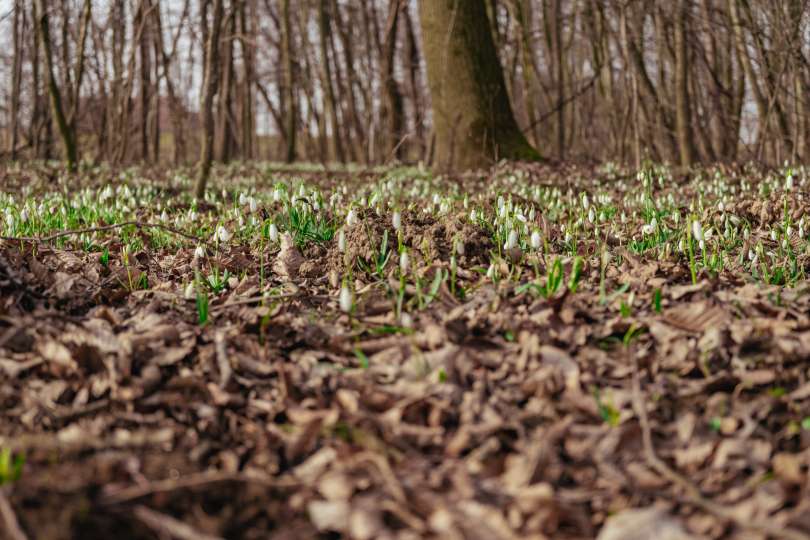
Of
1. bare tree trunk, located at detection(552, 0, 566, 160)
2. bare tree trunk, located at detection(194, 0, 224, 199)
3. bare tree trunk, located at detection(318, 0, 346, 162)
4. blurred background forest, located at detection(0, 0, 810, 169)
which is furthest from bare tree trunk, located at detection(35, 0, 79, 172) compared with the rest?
bare tree trunk, located at detection(552, 0, 566, 160)

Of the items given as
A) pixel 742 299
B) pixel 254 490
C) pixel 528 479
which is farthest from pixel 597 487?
pixel 742 299

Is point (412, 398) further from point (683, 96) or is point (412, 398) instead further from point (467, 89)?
point (683, 96)

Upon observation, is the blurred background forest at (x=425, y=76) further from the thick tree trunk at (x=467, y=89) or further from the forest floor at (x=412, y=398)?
the forest floor at (x=412, y=398)

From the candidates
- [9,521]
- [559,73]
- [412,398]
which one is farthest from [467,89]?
[9,521]

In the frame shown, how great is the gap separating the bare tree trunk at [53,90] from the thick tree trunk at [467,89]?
5.21 metres

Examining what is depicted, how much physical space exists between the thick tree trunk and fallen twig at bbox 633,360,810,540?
7.74 m

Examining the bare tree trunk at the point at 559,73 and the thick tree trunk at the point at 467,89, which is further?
the bare tree trunk at the point at 559,73

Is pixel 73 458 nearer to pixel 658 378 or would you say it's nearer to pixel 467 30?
pixel 658 378

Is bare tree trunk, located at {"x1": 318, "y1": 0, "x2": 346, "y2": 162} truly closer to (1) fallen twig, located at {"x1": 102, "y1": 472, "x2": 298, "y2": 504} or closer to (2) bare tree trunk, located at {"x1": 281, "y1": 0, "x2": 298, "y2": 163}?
(2) bare tree trunk, located at {"x1": 281, "y1": 0, "x2": 298, "y2": 163}

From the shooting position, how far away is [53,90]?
9219 millimetres

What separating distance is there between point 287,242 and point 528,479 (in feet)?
8.01

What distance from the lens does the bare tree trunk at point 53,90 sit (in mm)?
8914

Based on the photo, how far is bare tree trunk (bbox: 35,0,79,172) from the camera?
8.91m

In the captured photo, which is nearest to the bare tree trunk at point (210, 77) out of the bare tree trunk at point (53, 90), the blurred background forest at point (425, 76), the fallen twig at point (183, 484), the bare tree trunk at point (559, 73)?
the blurred background forest at point (425, 76)
